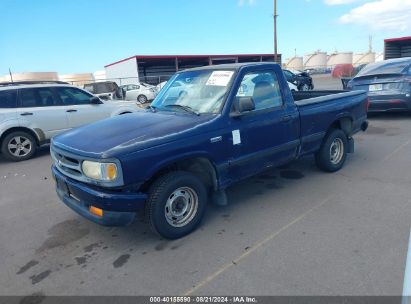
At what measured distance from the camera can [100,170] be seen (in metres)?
3.11

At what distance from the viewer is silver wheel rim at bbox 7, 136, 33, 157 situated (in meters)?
7.58

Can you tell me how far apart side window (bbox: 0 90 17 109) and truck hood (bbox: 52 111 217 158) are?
4.54m

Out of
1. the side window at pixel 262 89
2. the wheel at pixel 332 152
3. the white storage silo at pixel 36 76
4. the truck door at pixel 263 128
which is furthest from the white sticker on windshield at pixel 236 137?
the white storage silo at pixel 36 76

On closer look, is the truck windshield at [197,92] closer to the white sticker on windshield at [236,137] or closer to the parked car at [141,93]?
the white sticker on windshield at [236,137]

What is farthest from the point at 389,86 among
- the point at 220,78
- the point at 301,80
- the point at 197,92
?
the point at 301,80

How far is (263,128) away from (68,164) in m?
2.30

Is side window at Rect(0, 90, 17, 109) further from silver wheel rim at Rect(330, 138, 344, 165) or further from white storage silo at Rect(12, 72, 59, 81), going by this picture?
white storage silo at Rect(12, 72, 59, 81)

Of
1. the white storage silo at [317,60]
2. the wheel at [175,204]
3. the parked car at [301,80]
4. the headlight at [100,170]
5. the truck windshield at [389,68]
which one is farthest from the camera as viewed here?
the white storage silo at [317,60]

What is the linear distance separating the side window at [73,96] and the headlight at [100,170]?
18.4 ft

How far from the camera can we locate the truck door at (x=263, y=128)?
13.0 ft

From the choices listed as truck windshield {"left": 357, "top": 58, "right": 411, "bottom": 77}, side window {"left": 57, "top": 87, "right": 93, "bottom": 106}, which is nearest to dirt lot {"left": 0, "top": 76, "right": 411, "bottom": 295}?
side window {"left": 57, "top": 87, "right": 93, "bottom": 106}

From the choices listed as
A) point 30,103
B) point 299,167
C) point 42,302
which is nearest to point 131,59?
point 30,103

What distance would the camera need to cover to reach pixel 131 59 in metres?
35.0

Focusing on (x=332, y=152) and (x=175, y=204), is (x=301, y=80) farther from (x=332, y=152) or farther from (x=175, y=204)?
(x=175, y=204)
